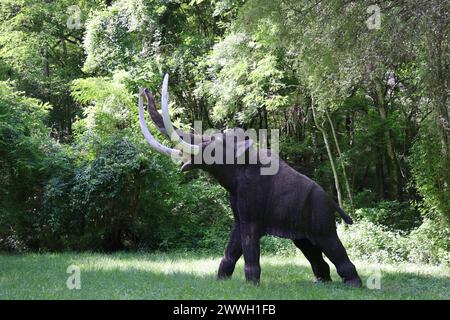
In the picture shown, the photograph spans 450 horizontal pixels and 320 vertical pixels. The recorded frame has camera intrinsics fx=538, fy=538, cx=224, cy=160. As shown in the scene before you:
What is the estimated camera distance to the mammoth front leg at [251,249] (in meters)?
7.54

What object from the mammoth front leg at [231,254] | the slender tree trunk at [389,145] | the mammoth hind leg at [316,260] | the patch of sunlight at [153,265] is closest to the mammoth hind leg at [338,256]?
the mammoth hind leg at [316,260]

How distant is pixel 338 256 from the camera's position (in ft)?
24.7

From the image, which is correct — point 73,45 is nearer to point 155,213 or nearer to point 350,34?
point 155,213

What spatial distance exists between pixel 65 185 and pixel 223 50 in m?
6.12

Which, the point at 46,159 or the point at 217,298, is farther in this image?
the point at 46,159

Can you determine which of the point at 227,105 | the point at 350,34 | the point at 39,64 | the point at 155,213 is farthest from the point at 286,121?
the point at 39,64

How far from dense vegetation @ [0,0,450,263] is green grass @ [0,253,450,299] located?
94.4 inches

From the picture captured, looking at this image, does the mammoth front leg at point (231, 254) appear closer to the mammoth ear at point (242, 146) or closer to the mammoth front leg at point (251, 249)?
the mammoth front leg at point (251, 249)

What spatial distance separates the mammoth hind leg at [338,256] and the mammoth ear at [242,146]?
161 centimetres

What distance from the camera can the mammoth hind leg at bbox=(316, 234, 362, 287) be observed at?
7504 mm

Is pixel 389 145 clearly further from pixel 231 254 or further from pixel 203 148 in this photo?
pixel 203 148

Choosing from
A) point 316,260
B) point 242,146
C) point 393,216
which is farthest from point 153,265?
point 393,216

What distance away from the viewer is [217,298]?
21.3ft
